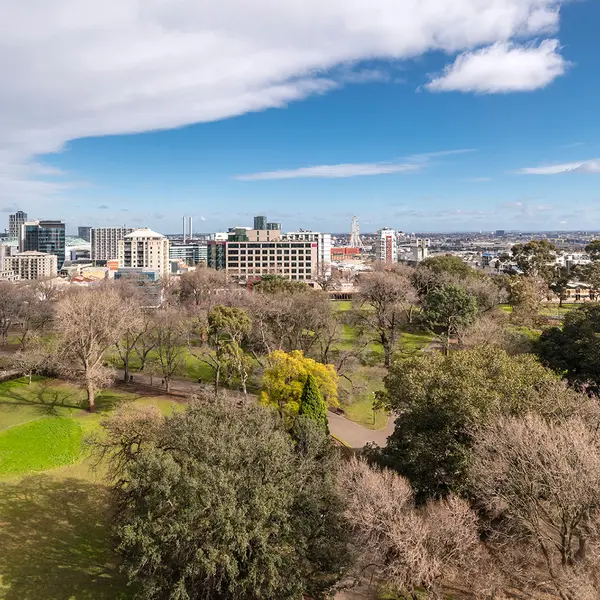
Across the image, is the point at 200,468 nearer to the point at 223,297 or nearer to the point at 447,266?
the point at 223,297

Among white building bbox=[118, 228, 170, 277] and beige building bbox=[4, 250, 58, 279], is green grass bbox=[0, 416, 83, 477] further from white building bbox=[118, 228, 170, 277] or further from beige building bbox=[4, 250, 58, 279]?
beige building bbox=[4, 250, 58, 279]

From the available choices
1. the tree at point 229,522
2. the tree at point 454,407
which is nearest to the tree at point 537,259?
the tree at point 454,407

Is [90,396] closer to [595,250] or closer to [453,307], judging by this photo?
[453,307]

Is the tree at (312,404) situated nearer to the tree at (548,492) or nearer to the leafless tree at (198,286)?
the tree at (548,492)

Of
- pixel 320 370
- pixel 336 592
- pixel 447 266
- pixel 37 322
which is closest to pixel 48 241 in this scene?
pixel 37 322

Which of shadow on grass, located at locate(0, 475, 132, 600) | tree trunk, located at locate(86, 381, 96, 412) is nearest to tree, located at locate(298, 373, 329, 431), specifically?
shadow on grass, located at locate(0, 475, 132, 600)

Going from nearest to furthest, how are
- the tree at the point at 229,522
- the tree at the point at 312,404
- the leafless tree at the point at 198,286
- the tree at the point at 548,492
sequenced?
the tree at the point at 548,492, the tree at the point at 229,522, the tree at the point at 312,404, the leafless tree at the point at 198,286

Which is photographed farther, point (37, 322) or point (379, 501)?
point (37, 322)
